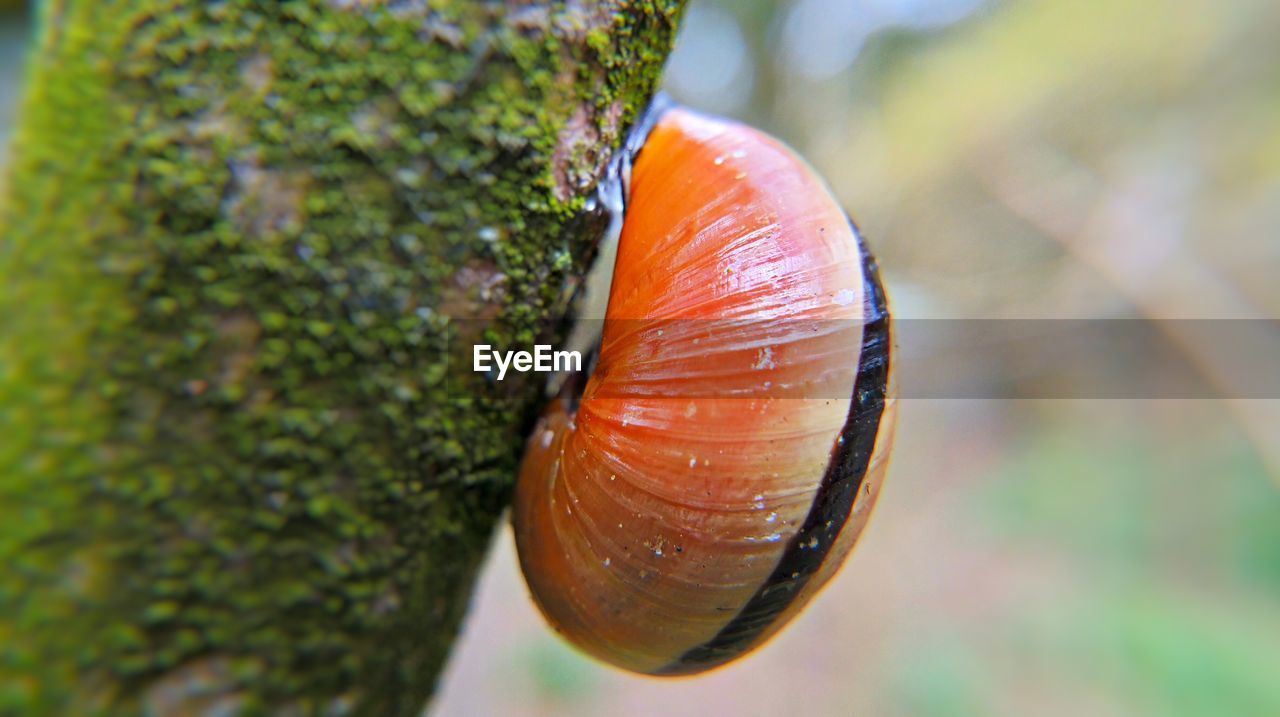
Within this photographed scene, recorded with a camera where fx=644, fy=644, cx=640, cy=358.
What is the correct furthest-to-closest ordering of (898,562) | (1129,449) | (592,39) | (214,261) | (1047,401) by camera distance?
(1047,401) < (1129,449) < (898,562) < (592,39) < (214,261)

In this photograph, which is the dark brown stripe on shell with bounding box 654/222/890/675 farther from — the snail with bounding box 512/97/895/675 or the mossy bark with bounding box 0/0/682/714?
the mossy bark with bounding box 0/0/682/714

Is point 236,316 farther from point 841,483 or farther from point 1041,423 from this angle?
point 1041,423

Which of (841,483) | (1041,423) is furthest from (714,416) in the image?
(1041,423)

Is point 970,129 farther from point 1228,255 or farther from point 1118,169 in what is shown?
point 1228,255

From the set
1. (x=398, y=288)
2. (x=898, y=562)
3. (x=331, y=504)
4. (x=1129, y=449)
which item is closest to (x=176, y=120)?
(x=398, y=288)

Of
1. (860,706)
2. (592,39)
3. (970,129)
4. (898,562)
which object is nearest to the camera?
(592,39)

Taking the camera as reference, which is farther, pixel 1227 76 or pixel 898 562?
pixel 1227 76

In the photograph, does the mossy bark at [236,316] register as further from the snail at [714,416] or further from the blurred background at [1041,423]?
the blurred background at [1041,423]

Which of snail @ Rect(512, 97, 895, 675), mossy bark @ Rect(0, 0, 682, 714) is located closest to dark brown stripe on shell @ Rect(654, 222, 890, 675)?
snail @ Rect(512, 97, 895, 675)
